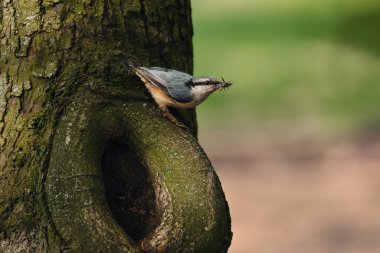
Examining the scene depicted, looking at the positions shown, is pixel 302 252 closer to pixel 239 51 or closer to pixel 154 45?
pixel 154 45

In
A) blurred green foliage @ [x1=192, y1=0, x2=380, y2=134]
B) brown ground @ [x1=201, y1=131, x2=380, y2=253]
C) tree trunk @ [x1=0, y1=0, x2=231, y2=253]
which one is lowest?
brown ground @ [x1=201, y1=131, x2=380, y2=253]

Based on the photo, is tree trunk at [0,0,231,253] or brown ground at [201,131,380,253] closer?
tree trunk at [0,0,231,253]

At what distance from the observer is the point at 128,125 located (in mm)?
3260

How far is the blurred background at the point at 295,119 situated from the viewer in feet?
22.1

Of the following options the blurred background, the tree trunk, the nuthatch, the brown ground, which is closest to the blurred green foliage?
the blurred background

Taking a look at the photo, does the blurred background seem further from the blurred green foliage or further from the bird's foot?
the bird's foot

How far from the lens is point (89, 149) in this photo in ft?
10.3

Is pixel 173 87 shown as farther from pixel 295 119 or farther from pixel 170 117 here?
pixel 295 119

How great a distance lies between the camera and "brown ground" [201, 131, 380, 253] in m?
6.45

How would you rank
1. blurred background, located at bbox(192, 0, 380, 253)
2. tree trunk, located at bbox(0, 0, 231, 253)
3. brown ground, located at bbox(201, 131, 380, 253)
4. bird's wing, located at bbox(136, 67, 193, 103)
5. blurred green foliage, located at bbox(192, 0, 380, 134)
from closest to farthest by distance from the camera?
tree trunk, located at bbox(0, 0, 231, 253) < bird's wing, located at bbox(136, 67, 193, 103) < brown ground, located at bbox(201, 131, 380, 253) < blurred background, located at bbox(192, 0, 380, 253) < blurred green foliage, located at bbox(192, 0, 380, 134)

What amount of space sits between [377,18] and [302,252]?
5.22 meters

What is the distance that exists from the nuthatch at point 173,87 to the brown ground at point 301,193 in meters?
3.10

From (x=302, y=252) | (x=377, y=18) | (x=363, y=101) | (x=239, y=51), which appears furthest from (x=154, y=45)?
(x=377, y=18)

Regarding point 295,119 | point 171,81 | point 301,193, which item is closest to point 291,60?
point 295,119
